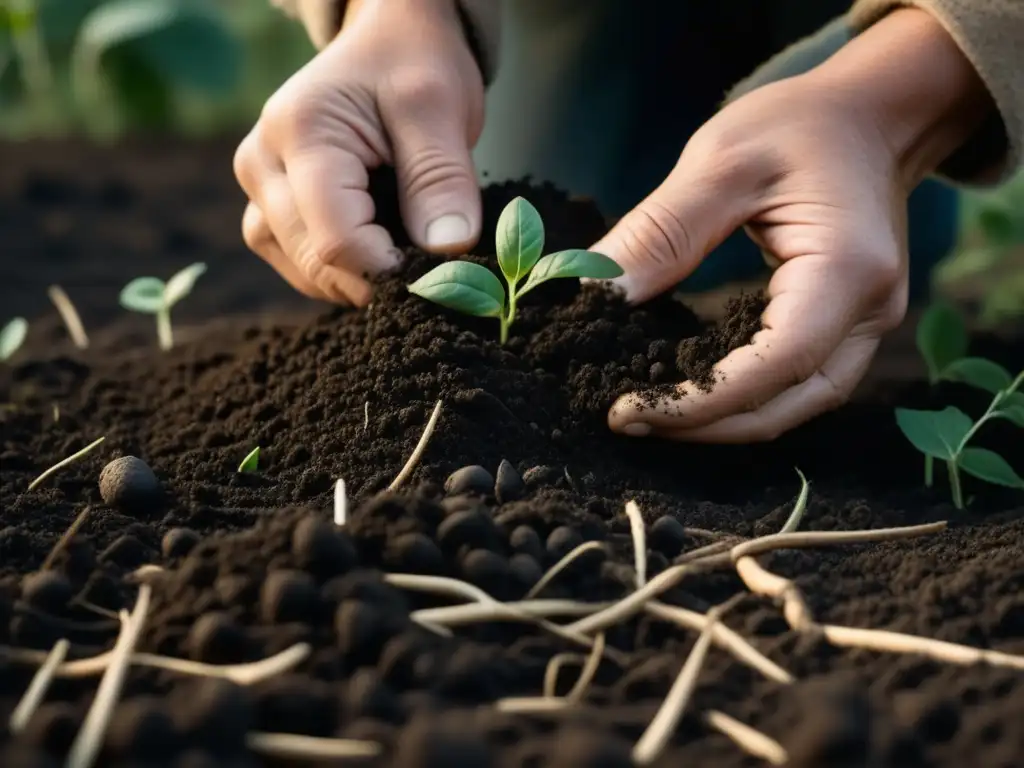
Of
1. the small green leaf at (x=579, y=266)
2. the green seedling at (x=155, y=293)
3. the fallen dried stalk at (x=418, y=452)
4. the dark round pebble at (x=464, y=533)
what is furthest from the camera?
the green seedling at (x=155, y=293)

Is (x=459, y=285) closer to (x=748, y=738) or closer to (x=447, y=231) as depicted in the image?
(x=447, y=231)

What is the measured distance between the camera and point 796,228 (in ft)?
4.24

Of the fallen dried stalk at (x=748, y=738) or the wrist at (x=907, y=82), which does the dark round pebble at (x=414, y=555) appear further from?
the wrist at (x=907, y=82)

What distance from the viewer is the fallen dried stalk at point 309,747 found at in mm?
680

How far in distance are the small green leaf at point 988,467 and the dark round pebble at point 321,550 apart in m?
0.77

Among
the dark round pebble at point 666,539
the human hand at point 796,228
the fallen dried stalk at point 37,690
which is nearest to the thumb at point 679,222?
the human hand at point 796,228

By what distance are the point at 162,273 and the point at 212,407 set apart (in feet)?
5.36

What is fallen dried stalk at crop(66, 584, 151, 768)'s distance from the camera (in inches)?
26.8

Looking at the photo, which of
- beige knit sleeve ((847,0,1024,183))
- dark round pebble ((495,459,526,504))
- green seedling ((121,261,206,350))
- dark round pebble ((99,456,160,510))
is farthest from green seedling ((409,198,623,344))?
green seedling ((121,261,206,350))

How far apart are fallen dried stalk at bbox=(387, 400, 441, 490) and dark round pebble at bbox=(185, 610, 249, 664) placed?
0.31 meters

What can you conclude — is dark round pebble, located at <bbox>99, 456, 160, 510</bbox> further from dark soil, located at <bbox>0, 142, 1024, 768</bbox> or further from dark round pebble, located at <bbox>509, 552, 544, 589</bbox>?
dark round pebble, located at <bbox>509, 552, 544, 589</bbox>

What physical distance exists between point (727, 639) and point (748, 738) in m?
0.13

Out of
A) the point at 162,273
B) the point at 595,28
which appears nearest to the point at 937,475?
the point at 595,28

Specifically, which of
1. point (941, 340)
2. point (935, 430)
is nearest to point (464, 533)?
point (935, 430)
